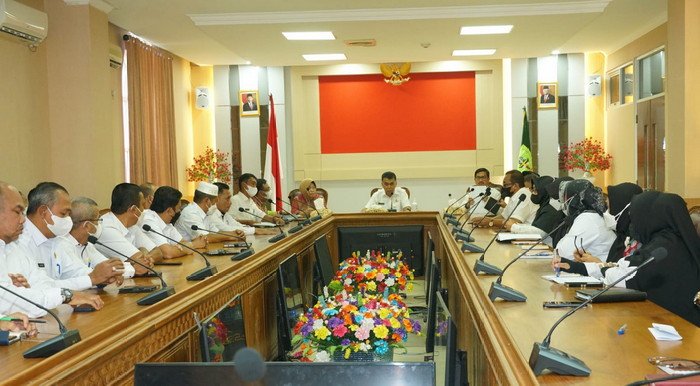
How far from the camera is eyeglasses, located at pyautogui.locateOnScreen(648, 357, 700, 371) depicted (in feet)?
5.49

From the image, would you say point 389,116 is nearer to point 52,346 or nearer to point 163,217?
point 163,217

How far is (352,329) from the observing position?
106 inches

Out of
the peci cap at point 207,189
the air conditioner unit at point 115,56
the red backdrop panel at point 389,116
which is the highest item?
the air conditioner unit at point 115,56

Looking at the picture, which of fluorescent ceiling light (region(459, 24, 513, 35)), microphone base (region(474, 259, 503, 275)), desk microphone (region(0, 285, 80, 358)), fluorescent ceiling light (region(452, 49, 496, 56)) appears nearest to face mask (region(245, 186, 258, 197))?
fluorescent ceiling light (region(459, 24, 513, 35))

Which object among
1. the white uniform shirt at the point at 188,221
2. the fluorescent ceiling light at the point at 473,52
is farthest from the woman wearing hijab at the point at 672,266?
the fluorescent ceiling light at the point at 473,52

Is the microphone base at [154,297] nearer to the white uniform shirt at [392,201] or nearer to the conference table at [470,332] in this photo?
the conference table at [470,332]

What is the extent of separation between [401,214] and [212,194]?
2178 mm

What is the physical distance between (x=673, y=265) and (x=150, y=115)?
759 centimetres

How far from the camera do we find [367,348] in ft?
8.91

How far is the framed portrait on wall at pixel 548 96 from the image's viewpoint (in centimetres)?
1155

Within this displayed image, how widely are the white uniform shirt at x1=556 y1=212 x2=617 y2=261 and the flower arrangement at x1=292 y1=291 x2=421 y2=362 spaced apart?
1595mm

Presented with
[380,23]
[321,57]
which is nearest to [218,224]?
[380,23]

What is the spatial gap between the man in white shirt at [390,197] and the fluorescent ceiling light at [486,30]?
186 centimetres

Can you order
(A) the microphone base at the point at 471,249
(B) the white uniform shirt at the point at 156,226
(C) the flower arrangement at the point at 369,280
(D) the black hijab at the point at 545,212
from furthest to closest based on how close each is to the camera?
(D) the black hijab at the point at 545,212, (B) the white uniform shirt at the point at 156,226, (A) the microphone base at the point at 471,249, (C) the flower arrangement at the point at 369,280
